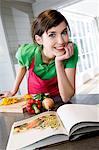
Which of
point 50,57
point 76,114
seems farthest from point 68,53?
point 76,114

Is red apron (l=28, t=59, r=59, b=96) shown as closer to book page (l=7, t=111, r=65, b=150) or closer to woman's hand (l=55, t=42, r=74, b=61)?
woman's hand (l=55, t=42, r=74, b=61)

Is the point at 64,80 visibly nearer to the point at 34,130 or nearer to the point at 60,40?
the point at 60,40

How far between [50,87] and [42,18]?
0.38m

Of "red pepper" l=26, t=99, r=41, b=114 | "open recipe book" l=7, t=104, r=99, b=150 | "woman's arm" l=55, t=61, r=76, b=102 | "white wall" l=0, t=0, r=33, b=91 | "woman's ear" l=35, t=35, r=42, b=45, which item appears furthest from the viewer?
"white wall" l=0, t=0, r=33, b=91

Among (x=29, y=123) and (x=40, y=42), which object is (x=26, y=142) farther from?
(x=40, y=42)

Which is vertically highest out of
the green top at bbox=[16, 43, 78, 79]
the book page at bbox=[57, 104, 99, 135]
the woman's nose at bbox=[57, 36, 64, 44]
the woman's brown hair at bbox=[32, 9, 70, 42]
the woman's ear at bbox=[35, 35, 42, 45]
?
the woman's brown hair at bbox=[32, 9, 70, 42]

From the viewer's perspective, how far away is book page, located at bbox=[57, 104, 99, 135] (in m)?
0.50

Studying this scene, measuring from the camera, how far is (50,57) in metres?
1.21

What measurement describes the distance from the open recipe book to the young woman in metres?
0.28

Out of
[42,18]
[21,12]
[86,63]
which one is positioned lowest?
[86,63]

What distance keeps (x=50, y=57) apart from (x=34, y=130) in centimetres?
71

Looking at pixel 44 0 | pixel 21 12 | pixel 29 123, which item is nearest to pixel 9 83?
pixel 21 12

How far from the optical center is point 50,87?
123 centimetres

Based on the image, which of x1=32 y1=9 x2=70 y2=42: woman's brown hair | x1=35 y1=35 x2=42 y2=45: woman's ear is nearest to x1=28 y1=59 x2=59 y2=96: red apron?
x1=35 y1=35 x2=42 y2=45: woman's ear
